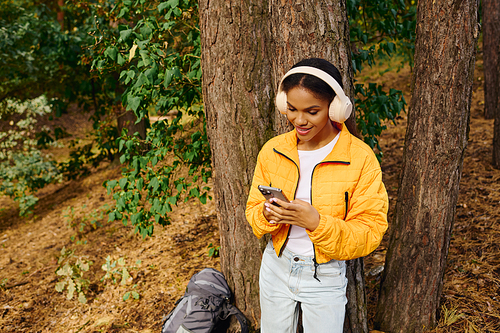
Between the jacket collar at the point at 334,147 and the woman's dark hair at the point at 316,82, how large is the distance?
23 cm

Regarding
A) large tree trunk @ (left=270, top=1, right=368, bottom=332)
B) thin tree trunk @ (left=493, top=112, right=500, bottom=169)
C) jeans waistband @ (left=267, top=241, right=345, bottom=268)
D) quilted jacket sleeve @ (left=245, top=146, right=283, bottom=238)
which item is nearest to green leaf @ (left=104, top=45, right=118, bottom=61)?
large tree trunk @ (left=270, top=1, right=368, bottom=332)

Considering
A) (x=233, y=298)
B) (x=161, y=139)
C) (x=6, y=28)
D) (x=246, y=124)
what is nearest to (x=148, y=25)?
(x=161, y=139)

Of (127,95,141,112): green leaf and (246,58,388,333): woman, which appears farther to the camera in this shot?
(127,95,141,112): green leaf

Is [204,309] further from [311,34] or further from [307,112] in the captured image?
[311,34]

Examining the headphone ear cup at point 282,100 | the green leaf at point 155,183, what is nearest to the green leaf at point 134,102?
the green leaf at point 155,183

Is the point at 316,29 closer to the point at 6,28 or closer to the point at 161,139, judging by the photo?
the point at 161,139

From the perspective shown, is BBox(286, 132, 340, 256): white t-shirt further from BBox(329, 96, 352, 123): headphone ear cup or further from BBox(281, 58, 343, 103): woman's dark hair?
BBox(281, 58, 343, 103): woman's dark hair

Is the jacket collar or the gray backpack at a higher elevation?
the jacket collar

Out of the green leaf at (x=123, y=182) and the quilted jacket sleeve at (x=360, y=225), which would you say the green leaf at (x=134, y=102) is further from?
the quilted jacket sleeve at (x=360, y=225)

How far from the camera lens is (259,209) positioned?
1.97m

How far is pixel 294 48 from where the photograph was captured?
222cm

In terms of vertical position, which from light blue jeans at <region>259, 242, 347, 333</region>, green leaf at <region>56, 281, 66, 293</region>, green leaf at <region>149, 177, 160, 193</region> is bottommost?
green leaf at <region>56, 281, 66, 293</region>

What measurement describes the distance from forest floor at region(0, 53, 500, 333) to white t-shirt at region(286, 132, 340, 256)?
1.63 m

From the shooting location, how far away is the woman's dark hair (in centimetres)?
172
